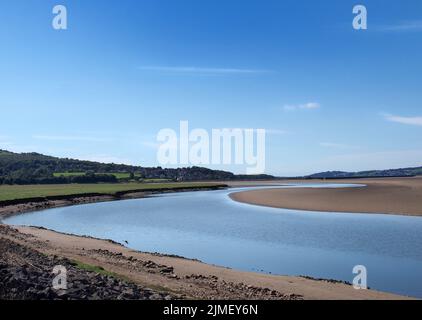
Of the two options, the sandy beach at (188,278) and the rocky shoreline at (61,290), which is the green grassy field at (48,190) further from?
the rocky shoreline at (61,290)

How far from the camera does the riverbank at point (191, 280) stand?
1662 centimetres

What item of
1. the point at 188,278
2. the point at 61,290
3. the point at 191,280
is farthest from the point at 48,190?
the point at 61,290

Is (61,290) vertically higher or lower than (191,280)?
higher

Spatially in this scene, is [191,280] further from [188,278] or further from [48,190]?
[48,190]

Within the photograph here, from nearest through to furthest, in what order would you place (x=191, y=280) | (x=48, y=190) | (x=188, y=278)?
(x=191, y=280) → (x=188, y=278) → (x=48, y=190)

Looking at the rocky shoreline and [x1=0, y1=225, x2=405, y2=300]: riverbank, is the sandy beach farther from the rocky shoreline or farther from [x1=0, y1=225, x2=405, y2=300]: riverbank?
the rocky shoreline

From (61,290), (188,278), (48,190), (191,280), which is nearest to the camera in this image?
(61,290)

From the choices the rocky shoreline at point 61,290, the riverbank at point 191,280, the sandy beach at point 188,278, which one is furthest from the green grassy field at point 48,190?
the rocky shoreline at point 61,290

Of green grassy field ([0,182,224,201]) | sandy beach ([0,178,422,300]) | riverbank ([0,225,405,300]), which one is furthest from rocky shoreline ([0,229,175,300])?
green grassy field ([0,182,224,201])

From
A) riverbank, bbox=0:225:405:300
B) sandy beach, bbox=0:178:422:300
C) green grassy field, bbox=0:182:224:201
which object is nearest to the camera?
riverbank, bbox=0:225:405:300

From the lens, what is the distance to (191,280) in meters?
19.2

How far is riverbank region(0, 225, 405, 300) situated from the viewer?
16625mm

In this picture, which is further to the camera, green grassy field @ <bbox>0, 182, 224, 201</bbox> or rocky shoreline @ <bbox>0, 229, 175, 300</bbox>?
green grassy field @ <bbox>0, 182, 224, 201</bbox>
